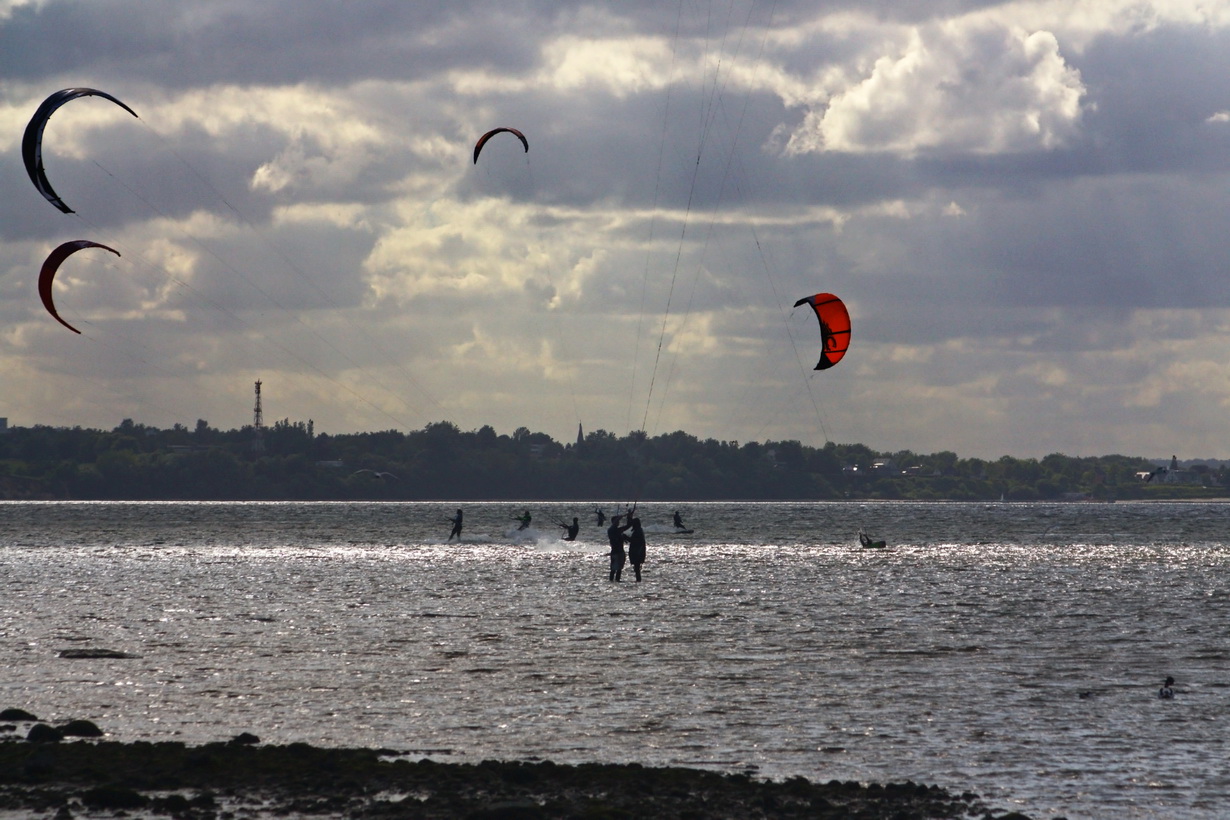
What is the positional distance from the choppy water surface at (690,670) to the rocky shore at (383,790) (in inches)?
32.5

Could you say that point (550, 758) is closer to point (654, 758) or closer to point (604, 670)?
point (654, 758)

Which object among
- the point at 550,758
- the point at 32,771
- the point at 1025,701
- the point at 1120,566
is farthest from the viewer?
the point at 1120,566

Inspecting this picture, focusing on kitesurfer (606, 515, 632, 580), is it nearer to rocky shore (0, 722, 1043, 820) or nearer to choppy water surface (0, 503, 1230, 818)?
choppy water surface (0, 503, 1230, 818)

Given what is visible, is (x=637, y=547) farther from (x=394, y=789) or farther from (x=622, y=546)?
(x=394, y=789)

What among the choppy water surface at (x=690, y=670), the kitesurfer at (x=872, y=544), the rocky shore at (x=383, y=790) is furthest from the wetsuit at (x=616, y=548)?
the kitesurfer at (x=872, y=544)

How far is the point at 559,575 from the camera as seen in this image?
38.5m

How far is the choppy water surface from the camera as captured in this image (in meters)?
12.8

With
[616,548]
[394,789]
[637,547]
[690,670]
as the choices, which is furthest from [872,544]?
[394,789]

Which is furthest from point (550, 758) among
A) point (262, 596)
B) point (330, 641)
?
point (262, 596)

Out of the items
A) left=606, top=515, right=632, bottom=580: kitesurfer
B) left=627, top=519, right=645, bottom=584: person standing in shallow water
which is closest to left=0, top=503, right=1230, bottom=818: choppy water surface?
left=606, top=515, right=632, bottom=580: kitesurfer

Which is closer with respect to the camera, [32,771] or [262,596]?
[32,771]

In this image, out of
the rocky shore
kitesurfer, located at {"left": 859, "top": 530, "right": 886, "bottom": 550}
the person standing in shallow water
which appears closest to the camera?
the rocky shore

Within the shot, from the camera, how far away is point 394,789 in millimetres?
11156

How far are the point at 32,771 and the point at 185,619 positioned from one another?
14.1m
